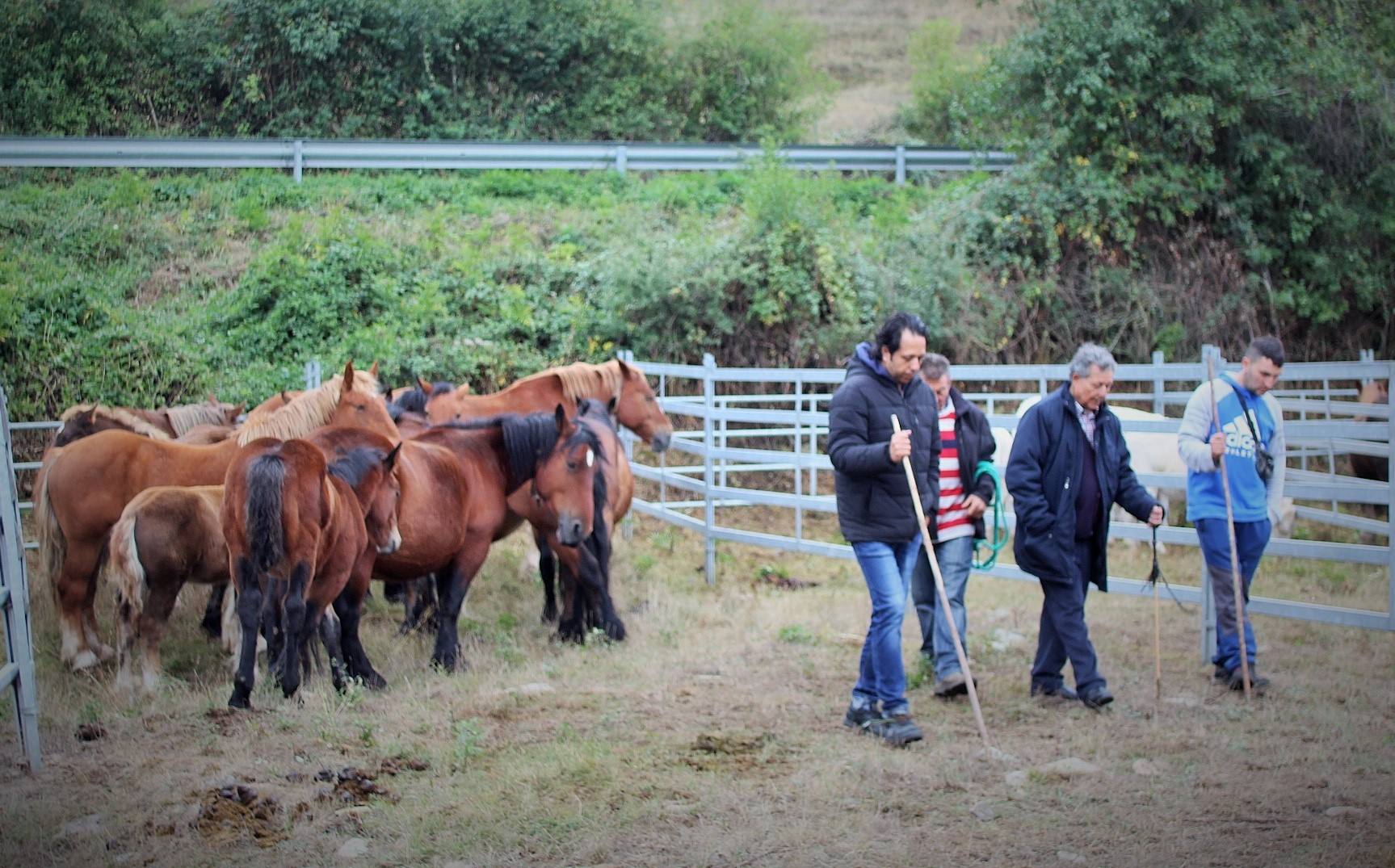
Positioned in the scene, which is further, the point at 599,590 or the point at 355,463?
the point at 599,590

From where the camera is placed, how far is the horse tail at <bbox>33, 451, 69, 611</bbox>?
302 inches

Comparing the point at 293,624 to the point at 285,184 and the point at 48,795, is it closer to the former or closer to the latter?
the point at 48,795

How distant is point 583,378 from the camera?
10008 mm

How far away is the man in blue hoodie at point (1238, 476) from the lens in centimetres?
635

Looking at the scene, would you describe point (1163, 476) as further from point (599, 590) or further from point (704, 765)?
point (704, 765)

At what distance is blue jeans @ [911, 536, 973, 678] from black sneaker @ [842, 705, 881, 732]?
2.48 feet

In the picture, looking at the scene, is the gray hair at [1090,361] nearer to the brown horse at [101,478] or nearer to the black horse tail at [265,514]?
the black horse tail at [265,514]

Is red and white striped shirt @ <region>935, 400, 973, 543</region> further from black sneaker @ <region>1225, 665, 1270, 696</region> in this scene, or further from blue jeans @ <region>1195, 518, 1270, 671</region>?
black sneaker @ <region>1225, 665, 1270, 696</region>

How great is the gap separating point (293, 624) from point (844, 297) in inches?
368

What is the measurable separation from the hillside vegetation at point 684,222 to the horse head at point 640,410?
11.8 feet

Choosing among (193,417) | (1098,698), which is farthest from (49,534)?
(1098,698)

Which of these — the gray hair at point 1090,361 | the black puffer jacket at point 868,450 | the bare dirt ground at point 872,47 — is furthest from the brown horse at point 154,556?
the bare dirt ground at point 872,47

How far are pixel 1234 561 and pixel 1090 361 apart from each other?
129 centimetres

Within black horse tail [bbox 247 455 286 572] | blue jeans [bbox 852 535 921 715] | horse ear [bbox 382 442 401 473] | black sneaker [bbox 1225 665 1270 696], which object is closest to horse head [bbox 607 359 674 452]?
horse ear [bbox 382 442 401 473]
